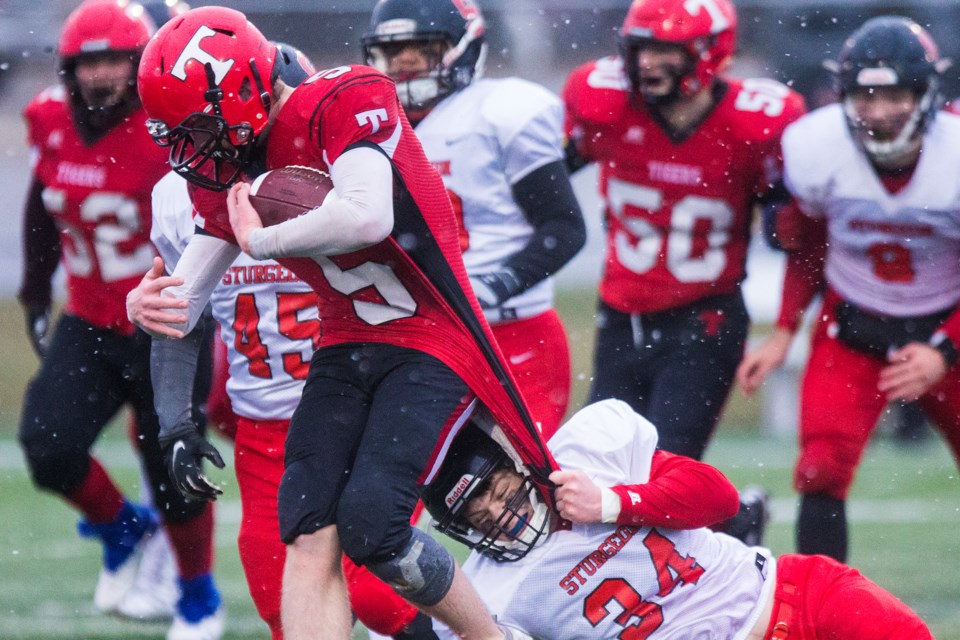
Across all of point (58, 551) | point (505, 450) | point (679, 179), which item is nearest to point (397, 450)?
point (505, 450)

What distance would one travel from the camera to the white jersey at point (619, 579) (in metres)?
3.05

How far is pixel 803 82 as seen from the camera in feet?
31.2

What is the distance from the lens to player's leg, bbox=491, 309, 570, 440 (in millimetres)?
4145

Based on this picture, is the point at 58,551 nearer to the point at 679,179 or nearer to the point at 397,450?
the point at 679,179

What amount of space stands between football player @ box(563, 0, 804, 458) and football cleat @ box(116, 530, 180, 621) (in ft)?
5.06

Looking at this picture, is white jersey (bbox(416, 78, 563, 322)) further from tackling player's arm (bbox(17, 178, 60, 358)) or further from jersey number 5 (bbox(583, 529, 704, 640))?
tackling player's arm (bbox(17, 178, 60, 358))

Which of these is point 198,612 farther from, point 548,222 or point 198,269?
point 198,269

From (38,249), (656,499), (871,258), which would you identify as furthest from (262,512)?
(871,258)

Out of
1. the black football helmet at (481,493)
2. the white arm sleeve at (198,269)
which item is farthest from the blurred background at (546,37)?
the white arm sleeve at (198,269)

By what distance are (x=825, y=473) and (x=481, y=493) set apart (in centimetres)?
143

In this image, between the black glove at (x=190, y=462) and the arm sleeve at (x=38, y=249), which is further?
the arm sleeve at (x=38, y=249)

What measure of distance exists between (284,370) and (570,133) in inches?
61.5

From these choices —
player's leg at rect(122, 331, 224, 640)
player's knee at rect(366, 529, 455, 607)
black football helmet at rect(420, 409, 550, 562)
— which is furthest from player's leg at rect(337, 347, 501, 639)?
player's leg at rect(122, 331, 224, 640)

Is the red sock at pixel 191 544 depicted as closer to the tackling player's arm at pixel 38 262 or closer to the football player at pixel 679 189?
the tackling player's arm at pixel 38 262
